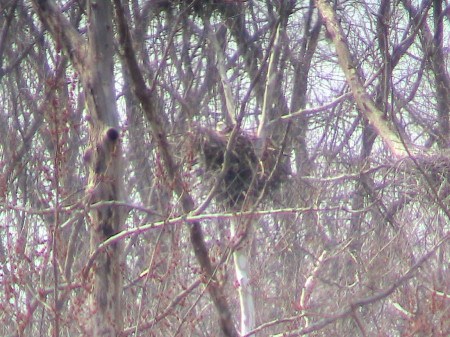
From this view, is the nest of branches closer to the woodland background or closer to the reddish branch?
the woodland background

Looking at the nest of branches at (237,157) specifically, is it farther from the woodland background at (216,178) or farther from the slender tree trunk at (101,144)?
the slender tree trunk at (101,144)

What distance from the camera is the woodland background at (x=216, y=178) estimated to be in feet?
20.3

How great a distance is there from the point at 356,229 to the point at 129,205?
4150 mm

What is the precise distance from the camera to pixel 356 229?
33.9 ft

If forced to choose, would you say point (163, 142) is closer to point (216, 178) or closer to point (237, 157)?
point (216, 178)

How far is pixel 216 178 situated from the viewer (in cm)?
752

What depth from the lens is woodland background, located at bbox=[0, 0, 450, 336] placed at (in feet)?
20.3

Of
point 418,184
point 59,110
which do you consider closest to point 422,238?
point 418,184

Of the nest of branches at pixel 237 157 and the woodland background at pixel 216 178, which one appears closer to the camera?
the woodland background at pixel 216 178

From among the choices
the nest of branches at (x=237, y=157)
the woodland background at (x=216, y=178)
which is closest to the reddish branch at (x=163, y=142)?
the woodland background at (x=216, y=178)

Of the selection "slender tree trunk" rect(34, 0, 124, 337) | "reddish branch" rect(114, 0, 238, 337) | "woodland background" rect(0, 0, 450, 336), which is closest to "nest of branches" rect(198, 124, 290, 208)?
"woodland background" rect(0, 0, 450, 336)

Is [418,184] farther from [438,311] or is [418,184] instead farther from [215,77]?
[215,77]

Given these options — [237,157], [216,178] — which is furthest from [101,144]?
[237,157]

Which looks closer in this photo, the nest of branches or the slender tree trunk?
the slender tree trunk
